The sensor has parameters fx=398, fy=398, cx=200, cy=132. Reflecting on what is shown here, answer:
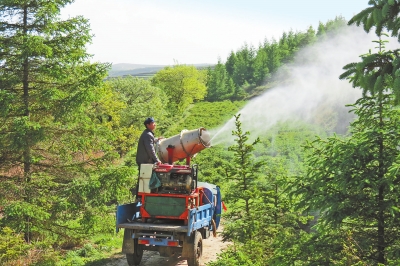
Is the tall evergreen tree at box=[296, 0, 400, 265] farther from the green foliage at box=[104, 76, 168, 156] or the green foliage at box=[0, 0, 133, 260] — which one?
the green foliage at box=[104, 76, 168, 156]

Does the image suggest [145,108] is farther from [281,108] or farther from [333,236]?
[333,236]

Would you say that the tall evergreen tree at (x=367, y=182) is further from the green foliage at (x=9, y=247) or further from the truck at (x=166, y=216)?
the green foliage at (x=9, y=247)

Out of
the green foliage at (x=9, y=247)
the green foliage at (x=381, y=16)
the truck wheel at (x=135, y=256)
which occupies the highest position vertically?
the green foliage at (x=381, y=16)

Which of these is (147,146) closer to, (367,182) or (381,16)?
(367,182)

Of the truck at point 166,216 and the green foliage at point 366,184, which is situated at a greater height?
the green foliage at point 366,184

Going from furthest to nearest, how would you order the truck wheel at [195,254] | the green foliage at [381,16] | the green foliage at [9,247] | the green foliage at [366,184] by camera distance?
the truck wheel at [195,254], the green foliage at [9,247], the green foliage at [366,184], the green foliage at [381,16]

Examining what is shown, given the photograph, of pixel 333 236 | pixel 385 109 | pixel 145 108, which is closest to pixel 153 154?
pixel 333 236

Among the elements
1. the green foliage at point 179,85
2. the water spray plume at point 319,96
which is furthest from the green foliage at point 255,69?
the water spray plume at point 319,96

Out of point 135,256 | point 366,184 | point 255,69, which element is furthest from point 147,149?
point 255,69

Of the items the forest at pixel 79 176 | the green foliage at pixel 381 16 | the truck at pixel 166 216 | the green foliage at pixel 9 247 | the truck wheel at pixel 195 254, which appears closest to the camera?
the green foliage at pixel 381 16

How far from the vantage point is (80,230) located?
11773 millimetres

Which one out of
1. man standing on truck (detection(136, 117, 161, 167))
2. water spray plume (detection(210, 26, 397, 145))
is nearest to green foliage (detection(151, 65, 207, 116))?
water spray plume (detection(210, 26, 397, 145))

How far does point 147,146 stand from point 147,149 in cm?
7

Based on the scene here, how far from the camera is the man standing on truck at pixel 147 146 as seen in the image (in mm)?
9812
